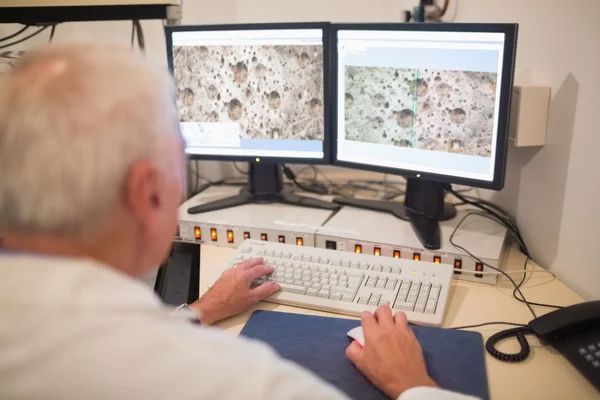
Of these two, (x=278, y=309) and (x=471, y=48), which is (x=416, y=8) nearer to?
(x=471, y=48)

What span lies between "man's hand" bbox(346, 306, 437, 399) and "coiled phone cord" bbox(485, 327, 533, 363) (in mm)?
147

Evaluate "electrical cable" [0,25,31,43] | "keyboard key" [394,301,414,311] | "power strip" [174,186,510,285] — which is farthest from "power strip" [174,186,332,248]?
"electrical cable" [0,25,31,43]

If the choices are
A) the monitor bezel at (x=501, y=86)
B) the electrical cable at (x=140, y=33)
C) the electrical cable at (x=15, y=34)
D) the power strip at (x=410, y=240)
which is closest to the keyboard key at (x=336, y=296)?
the power strip at (x=410, y=240)

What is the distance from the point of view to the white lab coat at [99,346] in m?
0.57

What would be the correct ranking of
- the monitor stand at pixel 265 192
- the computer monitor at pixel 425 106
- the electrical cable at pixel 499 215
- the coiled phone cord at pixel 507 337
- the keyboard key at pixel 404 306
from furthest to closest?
1. the monitor stand at pixel 265 192
2. the electrical cable at pixel 499 215
3. the computer monitor at pixel 425 106
4. the keyboard key at pixel 404 306
5. the coiled phone cord at pixel 507 337

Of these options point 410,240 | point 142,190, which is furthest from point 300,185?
point 142,190

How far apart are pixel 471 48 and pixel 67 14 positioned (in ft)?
3.62

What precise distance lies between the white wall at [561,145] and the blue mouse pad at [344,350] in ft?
1.17

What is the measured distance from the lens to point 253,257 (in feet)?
4.52

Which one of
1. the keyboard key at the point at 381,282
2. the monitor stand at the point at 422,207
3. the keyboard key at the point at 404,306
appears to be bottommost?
the keyboard key at the point at 404,306

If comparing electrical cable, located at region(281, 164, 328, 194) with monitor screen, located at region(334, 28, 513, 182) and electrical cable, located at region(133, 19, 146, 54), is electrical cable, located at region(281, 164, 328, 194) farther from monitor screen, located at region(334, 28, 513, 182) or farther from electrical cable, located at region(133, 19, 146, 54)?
electrical cable, located at region(133, 19, 146, 54)

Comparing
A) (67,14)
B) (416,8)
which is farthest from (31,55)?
(416,8)

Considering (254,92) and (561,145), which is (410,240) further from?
(254,92)

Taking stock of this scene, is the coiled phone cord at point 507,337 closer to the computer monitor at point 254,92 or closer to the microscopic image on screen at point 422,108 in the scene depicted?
the microscopic image on screen at point 422,108
